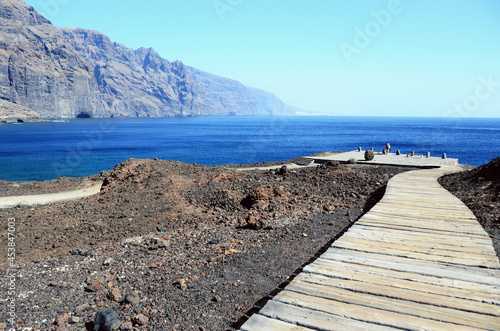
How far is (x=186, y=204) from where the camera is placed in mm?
13328

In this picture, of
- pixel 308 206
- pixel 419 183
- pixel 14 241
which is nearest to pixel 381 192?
pixel 419 183

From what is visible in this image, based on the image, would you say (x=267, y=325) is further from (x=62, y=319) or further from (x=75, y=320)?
(x=62, y=319)

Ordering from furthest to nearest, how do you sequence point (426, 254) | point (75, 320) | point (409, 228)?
1. point (409, 228)
2. point (426, 254)
3. point (75, 320)

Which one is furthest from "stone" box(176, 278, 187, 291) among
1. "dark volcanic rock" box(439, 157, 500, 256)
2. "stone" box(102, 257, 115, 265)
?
"dark volcanic rock" box(439, 157, 500, 256)

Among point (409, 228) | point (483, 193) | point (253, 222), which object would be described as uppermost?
point (409, 228)

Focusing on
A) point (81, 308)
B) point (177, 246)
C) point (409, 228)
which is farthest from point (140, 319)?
point (409, 228)

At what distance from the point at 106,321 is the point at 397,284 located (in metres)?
4.51

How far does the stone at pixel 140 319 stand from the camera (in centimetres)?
561

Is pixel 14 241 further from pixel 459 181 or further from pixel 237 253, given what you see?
pixel 459 181

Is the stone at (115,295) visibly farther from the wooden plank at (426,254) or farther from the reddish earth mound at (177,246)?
→ the wooden plank at (426,254)

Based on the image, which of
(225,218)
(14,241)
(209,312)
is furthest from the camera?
(225,218)

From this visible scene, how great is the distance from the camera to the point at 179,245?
9188 mm

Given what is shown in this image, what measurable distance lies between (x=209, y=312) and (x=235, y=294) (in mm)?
680

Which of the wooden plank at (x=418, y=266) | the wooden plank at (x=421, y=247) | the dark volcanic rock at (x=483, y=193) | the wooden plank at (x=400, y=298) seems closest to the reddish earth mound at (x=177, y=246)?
the wooden plank at (x=421, y=247)
